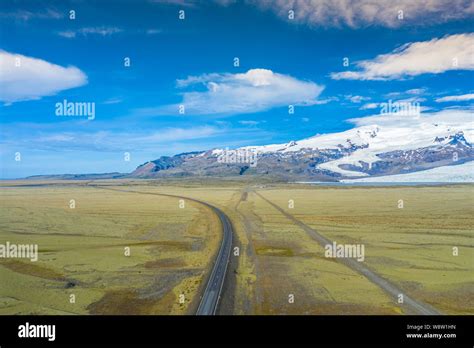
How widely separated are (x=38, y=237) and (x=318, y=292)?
157ft

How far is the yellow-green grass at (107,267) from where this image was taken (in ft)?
94.3

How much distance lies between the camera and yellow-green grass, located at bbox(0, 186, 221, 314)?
94.3 feet

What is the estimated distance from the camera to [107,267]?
40.0 m

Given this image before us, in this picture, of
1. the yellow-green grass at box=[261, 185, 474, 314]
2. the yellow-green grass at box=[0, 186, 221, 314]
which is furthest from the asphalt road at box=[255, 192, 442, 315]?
the yellow-green grass at box=[0, 186, 221, 314]

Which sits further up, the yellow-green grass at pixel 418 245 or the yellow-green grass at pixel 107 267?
the yellow-green grass at pixel 107 267

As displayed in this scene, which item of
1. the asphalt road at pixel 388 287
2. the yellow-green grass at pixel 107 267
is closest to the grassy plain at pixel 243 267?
the yellow-green grass at pixel 107 267

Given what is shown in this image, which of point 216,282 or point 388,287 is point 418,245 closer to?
point 388,287

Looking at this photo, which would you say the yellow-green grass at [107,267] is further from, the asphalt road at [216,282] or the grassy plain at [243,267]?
the asphalt road at [216,282]

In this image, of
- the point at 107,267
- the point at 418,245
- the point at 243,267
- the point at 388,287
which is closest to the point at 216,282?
the point at 243,267

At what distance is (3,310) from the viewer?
89.0 feet

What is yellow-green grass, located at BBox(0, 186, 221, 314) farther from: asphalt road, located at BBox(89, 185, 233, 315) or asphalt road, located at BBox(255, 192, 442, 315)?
asphalt road, located at BBox(255, 192, 442, 315)

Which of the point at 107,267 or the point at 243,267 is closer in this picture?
the point at 243,267

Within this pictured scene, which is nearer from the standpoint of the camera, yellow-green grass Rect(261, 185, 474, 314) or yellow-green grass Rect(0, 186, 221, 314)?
yellow-green grass Rect(0, 186, 221, 314)
